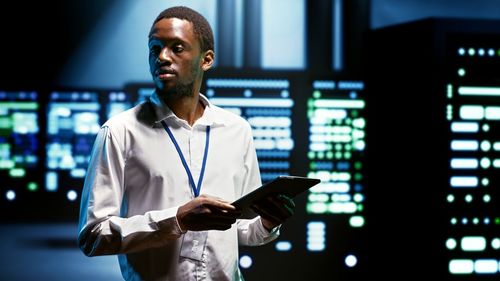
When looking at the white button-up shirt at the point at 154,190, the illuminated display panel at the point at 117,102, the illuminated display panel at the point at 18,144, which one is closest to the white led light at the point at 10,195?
the illuminated display panel at the point at 18,144

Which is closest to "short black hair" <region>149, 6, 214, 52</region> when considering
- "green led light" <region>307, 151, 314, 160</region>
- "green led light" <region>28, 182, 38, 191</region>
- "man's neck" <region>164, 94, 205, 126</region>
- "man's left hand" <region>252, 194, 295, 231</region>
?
"man's neck" <region>164, 94, 205, 126</region>

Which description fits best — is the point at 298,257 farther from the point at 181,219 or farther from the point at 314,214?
the point at 181,219

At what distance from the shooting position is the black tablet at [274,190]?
1.37 metres

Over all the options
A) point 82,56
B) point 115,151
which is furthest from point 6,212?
point 115,151

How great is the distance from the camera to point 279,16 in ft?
11.0

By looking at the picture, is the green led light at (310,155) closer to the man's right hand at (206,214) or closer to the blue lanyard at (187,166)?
the blue lanyard at (187,166)

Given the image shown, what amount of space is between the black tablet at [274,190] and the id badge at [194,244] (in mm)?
106

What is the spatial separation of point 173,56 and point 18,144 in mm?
1666

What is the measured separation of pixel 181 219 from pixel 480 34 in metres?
2.02

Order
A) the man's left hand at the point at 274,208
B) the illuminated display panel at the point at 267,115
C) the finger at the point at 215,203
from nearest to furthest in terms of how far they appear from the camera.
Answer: the finger at the point at 215,203, the man's left hand at the point at 274,208, the illuminated display panel at the point at 267,115

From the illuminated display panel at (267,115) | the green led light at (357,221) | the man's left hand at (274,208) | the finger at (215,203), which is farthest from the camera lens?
→ the green led light at (357,221)

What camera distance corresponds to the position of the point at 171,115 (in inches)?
61.0

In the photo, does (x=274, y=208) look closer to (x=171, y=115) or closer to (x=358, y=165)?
(x=171, y=115)

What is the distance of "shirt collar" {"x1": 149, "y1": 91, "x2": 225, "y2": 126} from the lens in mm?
1546
